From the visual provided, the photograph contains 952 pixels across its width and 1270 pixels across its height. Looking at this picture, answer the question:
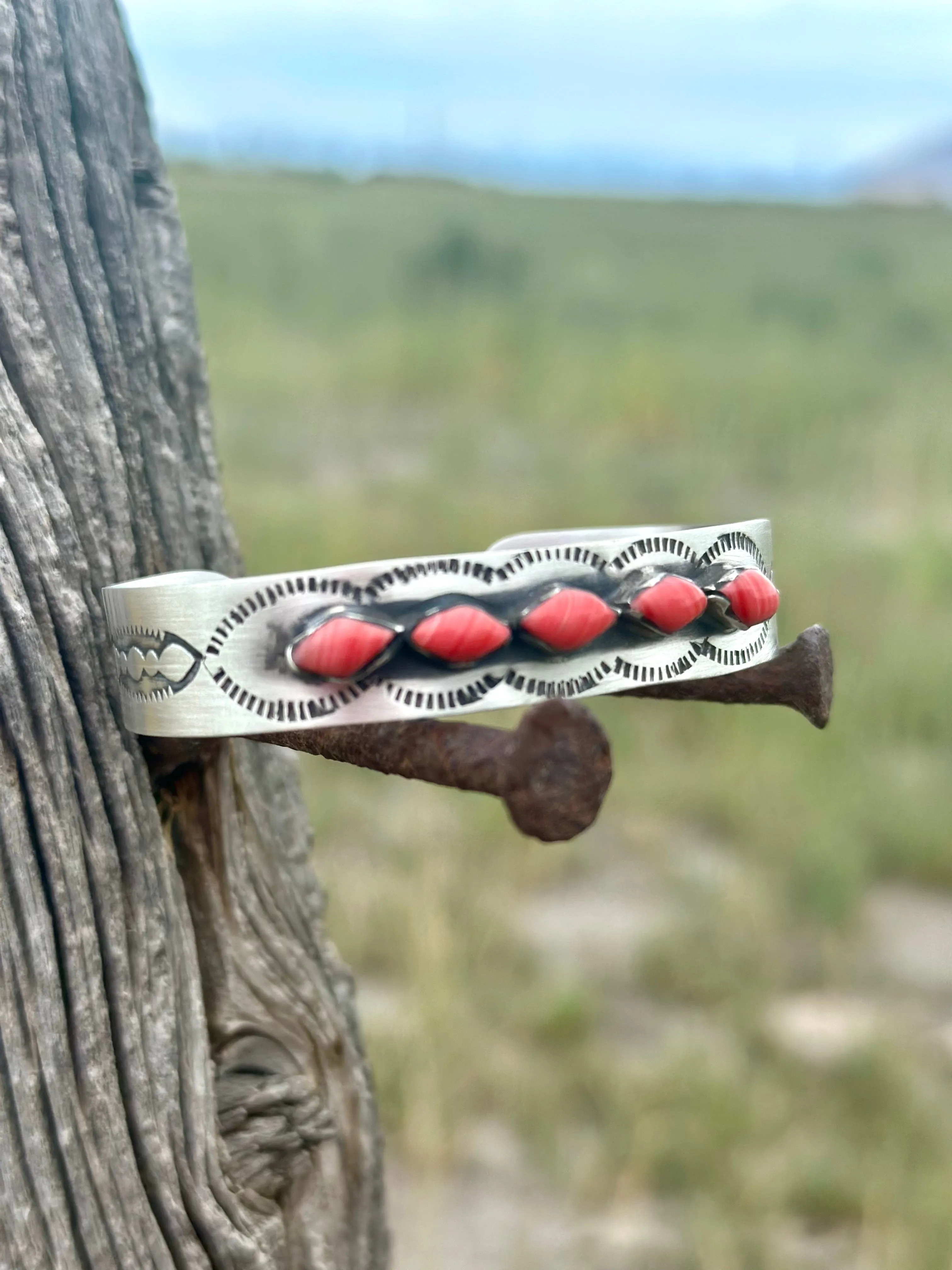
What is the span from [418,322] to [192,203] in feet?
17.1

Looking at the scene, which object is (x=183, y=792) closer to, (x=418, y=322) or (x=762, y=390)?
(x=762, y=390)

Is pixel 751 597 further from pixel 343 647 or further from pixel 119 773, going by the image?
pixel 119 773

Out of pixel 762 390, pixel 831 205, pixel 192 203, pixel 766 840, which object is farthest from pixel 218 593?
pixel 831 205

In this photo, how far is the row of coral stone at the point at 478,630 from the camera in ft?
2.00

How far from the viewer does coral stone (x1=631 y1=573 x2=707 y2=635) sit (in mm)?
665

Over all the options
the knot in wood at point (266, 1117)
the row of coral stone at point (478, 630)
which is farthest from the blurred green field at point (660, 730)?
the row of coral stone at point (478, 630)

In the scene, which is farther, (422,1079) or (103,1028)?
(422,1079)

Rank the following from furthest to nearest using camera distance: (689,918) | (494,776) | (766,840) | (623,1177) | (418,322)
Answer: (418,322) < (766,840) < (689,918) < (623,1177) < (494,776)

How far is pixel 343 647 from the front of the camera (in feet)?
2.00

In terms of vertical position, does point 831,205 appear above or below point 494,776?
above

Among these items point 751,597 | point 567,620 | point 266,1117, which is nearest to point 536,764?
point 567,620

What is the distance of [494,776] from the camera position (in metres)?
0.55

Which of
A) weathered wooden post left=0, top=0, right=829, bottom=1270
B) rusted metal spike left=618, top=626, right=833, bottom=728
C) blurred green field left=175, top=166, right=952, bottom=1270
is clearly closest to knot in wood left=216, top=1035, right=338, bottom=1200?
weathered wooden post left=0, top=0, right=829, bottom=1270

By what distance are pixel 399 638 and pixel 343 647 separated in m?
0.03
